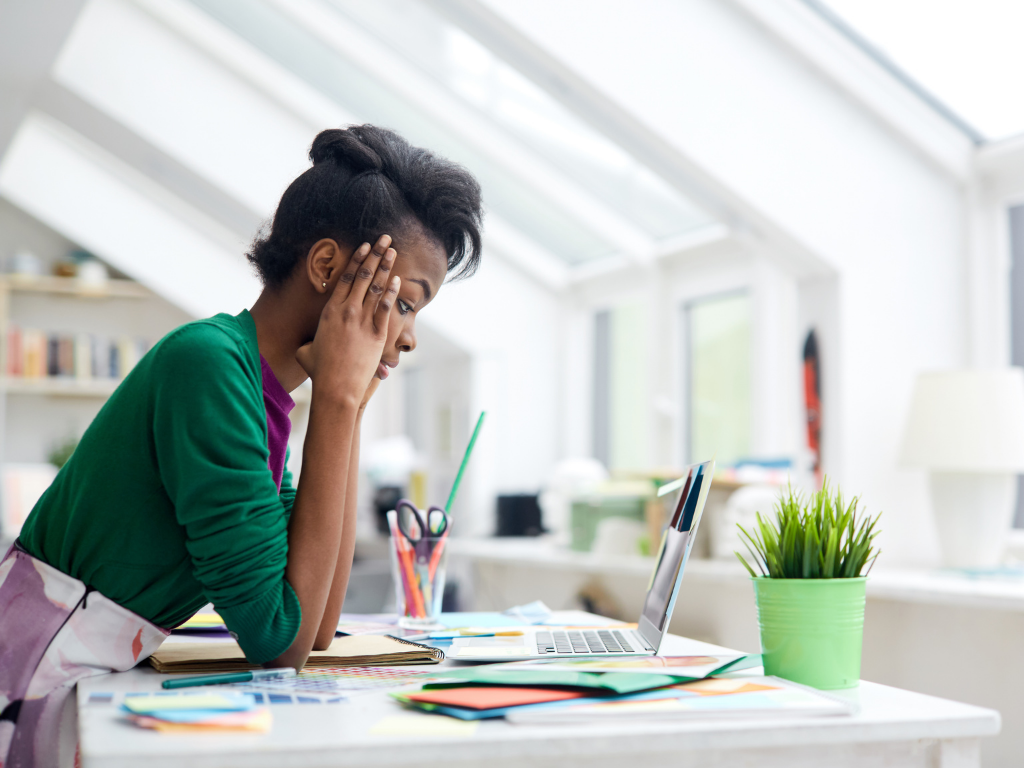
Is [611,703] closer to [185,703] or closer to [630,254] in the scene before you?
[185,703]

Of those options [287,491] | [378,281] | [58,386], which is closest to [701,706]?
[378,281]

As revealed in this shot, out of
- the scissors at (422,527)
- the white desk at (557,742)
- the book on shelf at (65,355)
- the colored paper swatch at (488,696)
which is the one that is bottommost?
the white desk at (557,742)

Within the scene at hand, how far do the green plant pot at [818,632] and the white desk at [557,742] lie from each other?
0.08 m

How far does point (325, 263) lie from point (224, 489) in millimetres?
291

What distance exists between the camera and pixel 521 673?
0.81 meters

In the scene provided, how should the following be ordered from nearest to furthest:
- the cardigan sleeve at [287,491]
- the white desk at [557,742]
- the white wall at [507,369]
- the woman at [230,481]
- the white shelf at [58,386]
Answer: the white desk at [557,742], the woman at [230,481], the cardigan sleeve at [287,491], the white wall at [507,369], the white shelf at [58,386]

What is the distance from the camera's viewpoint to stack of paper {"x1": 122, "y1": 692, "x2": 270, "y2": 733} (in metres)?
0.66

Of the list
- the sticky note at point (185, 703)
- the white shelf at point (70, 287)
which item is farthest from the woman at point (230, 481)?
the white shelf at point (70, 287)

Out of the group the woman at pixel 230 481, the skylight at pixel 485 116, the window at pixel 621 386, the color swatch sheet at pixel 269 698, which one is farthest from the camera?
the window at pixel 621 386

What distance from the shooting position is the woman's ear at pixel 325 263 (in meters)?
1.02

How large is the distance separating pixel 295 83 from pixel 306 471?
306 centimetres

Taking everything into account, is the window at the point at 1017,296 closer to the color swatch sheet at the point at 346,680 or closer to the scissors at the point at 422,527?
the scissors at the point at 422,527

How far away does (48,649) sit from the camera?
0.89 metres

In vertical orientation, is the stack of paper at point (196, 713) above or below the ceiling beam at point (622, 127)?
below
